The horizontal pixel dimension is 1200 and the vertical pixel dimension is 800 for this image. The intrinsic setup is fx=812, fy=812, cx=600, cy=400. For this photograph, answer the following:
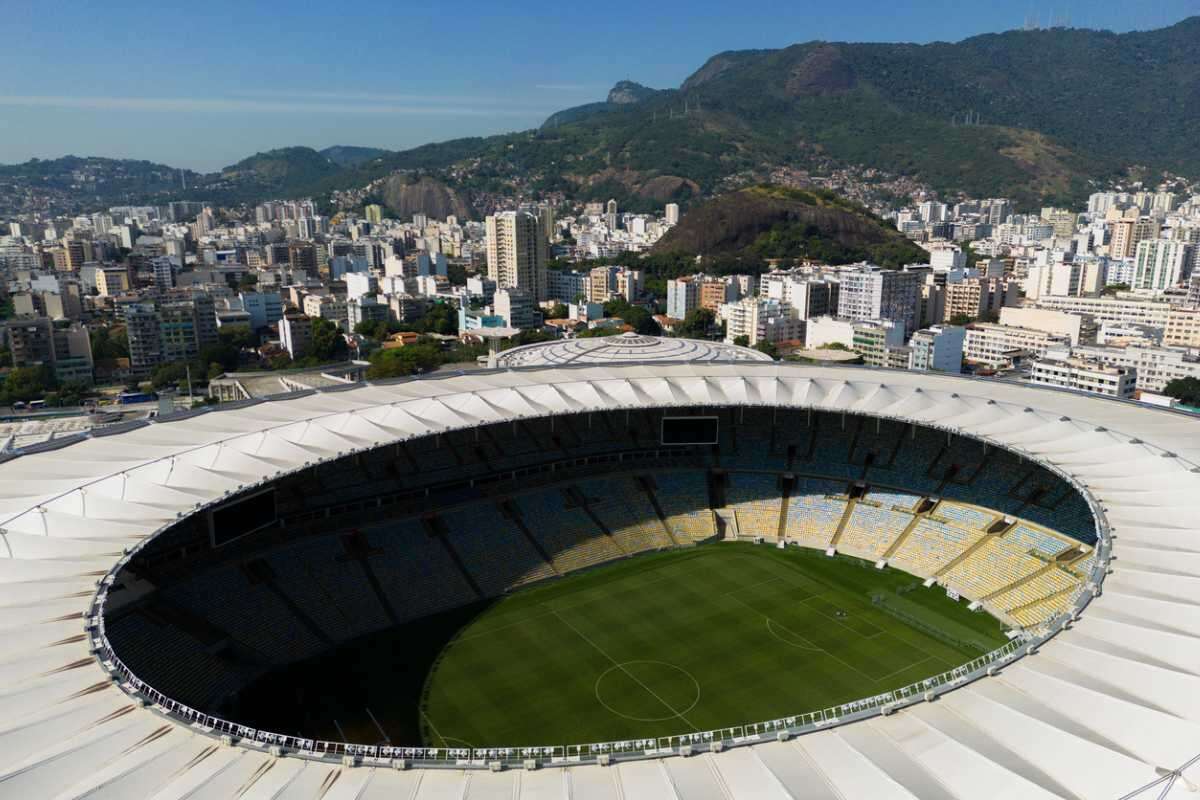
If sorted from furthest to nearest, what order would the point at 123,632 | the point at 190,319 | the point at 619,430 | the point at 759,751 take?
the point at 190,319, the point at 619,430, the point at 123,632, the point at 759,751

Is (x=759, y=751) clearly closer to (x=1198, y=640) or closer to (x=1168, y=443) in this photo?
(x=1198, y=640)

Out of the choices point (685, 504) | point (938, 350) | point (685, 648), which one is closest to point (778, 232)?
point (938, 350)

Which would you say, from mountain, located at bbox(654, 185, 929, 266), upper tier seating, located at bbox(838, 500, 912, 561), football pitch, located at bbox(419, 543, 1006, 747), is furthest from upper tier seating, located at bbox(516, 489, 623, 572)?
mountain, located at bbox(654, 185, 929, 266)

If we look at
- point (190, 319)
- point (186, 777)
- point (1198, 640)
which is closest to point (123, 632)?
point (186, 777)

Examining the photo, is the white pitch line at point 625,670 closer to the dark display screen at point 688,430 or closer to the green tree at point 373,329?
the dark display screen at point 688,430

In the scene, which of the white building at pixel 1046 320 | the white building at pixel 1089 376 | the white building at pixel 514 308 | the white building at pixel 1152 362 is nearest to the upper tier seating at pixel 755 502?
the white building at pixel 1089 376

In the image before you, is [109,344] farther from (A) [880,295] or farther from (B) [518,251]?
(A) [880,295]

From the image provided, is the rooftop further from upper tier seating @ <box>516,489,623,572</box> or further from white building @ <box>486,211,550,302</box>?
white building @ <box>486,211,550,302</box>
